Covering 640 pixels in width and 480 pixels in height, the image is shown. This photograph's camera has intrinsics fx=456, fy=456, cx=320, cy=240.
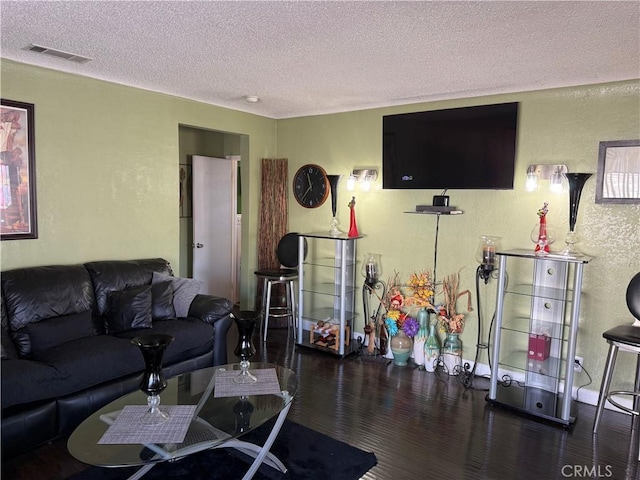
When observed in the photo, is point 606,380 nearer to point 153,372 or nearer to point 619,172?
point 619,172

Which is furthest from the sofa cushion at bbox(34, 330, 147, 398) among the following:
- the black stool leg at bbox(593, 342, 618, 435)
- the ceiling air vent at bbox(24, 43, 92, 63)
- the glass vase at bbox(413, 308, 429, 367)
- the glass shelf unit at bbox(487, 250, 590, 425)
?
the black stool leg at bbox(593, 342, 618, 435)

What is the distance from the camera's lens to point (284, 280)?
4.80 metres

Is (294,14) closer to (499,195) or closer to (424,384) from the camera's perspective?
(499,195)

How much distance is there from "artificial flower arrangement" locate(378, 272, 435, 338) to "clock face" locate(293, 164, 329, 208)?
4.05 feet

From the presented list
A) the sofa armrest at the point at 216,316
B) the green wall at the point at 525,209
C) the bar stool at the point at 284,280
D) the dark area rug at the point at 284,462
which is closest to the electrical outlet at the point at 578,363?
the green wall at the point at 525,209

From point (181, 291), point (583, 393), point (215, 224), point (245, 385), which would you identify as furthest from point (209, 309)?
point (583, 393)

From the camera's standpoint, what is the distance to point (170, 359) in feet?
11.2

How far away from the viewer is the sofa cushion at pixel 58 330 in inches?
116

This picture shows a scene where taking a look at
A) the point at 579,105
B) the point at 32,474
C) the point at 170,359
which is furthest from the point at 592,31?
the point at 32,474

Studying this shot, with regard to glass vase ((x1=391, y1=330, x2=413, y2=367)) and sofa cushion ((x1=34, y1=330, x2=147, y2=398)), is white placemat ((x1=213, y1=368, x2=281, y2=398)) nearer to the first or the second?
sofa cushion ((x1=34, y1=330, x2=147, y2=398))

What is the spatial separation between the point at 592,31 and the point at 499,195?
157 cm

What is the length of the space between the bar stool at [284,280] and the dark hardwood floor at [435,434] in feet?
3.27

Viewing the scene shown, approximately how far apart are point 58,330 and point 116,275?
712mm

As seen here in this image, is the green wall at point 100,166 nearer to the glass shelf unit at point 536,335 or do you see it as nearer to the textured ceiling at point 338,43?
the textured ceiling at point 338,43
